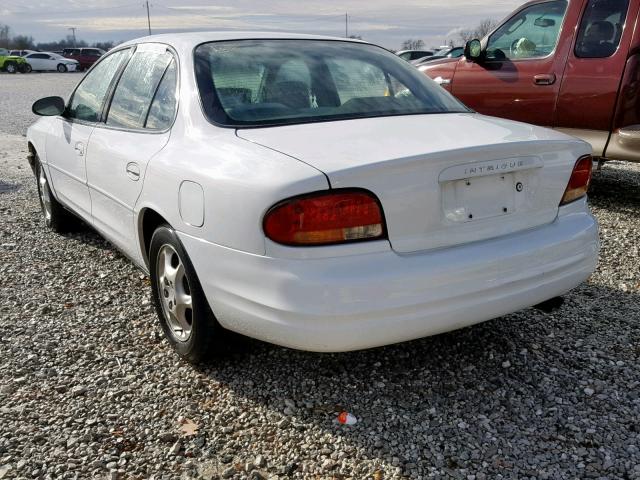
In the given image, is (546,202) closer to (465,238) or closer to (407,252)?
(465,238)

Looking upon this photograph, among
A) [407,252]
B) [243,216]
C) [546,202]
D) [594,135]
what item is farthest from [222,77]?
[594,135]

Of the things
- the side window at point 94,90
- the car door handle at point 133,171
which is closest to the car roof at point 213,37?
the side window at point 94,90

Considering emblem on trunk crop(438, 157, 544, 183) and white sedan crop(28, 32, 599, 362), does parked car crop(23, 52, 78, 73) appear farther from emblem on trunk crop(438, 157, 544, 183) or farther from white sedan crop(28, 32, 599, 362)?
emblem on trunk crop(438, 157, 544, 183)

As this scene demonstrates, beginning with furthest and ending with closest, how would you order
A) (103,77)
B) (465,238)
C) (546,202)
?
(103,77)
(546,202)
(465,238)

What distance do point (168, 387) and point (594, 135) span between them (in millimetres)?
4613

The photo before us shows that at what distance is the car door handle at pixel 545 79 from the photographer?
6.01 meters

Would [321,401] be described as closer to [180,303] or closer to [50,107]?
[180,303]

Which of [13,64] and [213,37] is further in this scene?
[13,64]

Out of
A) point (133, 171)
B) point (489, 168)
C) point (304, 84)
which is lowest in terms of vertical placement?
point (133, 171)

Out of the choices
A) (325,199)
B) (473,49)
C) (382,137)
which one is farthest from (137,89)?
(473,49)

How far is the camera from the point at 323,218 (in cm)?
227

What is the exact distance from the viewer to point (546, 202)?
2748 millimetres

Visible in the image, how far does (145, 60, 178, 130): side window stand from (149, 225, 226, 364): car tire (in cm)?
56

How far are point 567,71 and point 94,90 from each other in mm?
4223
